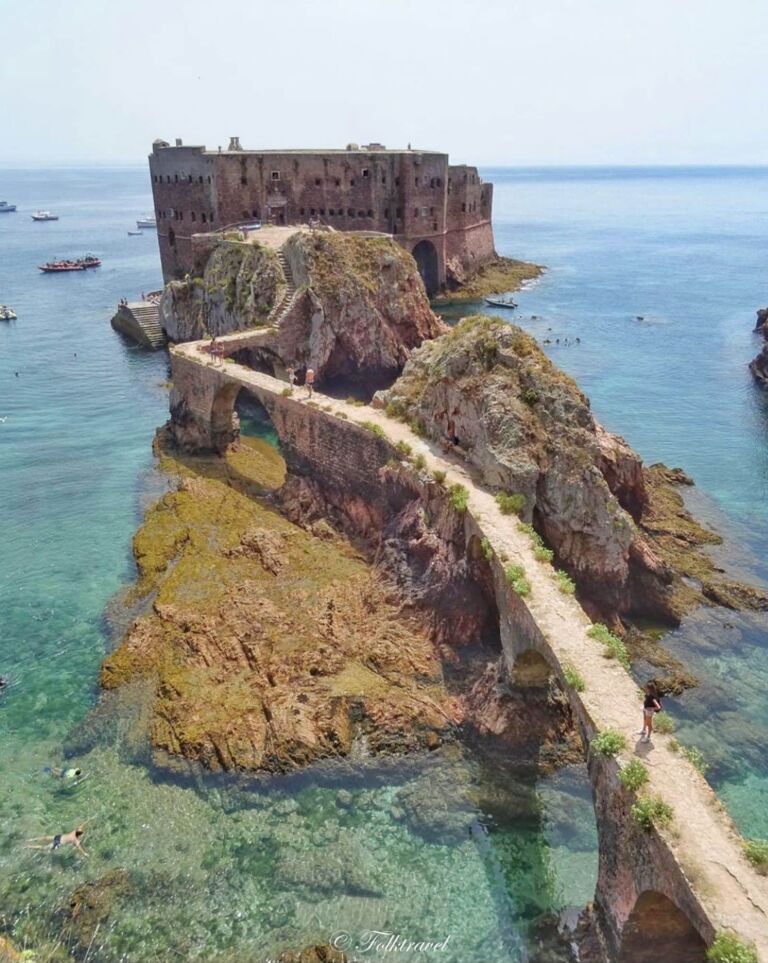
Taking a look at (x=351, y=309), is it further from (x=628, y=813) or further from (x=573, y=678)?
(x=628, y=813)

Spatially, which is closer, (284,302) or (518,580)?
(518,580)

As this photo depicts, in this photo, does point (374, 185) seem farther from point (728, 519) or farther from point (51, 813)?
point (51, 813)

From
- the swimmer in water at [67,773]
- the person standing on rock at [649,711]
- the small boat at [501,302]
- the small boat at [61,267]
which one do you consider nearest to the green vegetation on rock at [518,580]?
the person standing on rock at [649,711]

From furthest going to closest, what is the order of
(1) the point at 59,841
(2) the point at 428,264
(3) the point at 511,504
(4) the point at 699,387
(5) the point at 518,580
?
(2) the point at 428,264 → (4) the point at 699,387 → (3) the point at 511,504 → (5) the point at 518,580 → (1) the point at 59,841

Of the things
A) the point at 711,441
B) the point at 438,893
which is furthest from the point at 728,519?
the point at 438,893

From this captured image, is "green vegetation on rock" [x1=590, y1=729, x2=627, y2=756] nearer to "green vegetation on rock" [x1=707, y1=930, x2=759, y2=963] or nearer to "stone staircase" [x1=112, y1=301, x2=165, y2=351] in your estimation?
"green vegetation on rock" [x1=707, y1=930, x2=759, y2=963]

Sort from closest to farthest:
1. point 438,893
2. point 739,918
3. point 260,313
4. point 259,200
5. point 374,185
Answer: point 739,918 → point 438,893 → point 260,313 → point 259,200 → point 374,185

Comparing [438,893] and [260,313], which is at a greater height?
[260,313]

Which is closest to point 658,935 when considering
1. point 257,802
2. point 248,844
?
point 248,844
